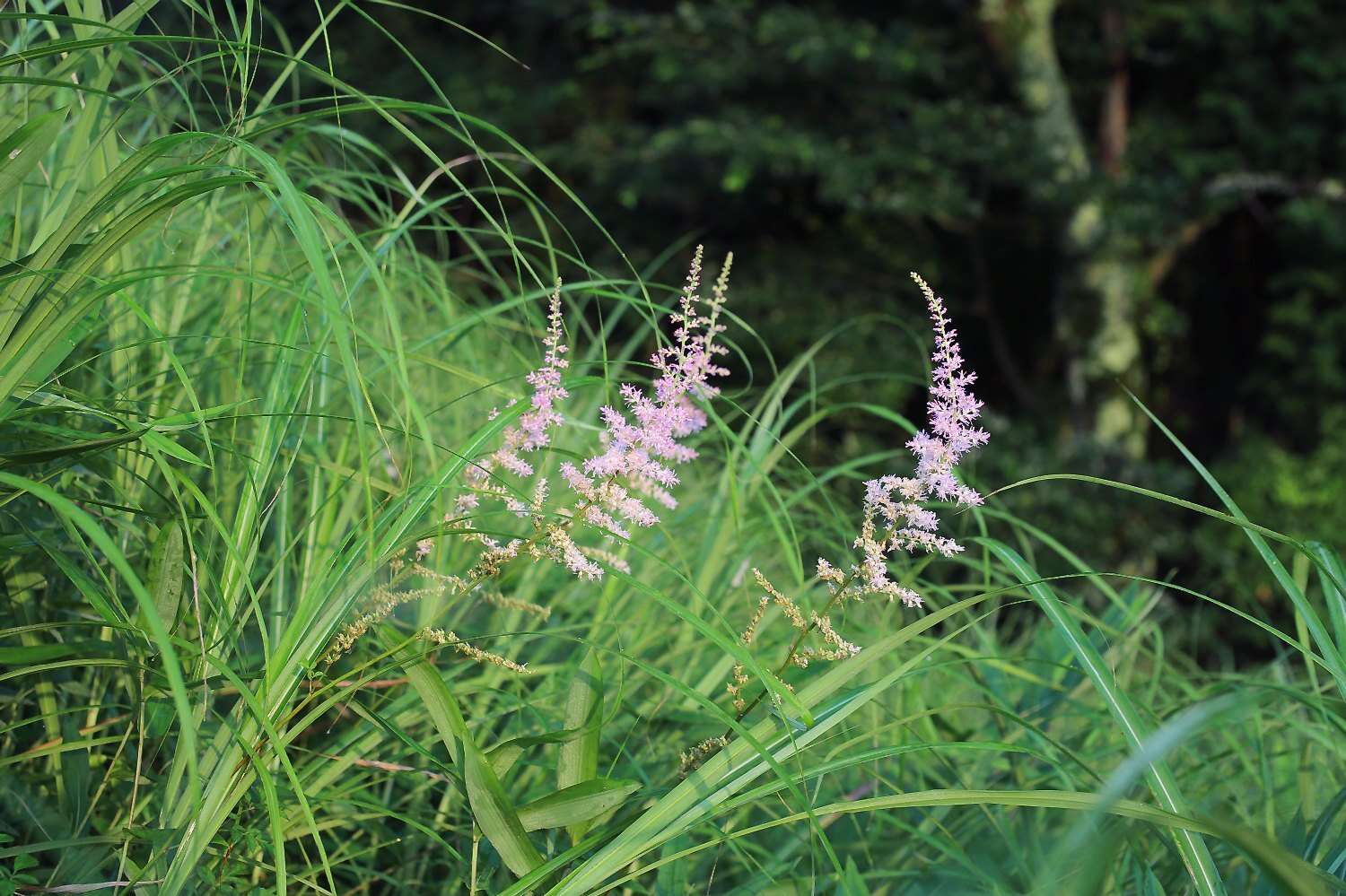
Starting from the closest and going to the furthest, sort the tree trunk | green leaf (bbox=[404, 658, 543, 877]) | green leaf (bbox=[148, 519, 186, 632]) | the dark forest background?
green leaf (bbox=[404, 658, 543, 877]) < green leaf (bbox=[148, 519, 186, 632]) < the dark forest background < the tree trunk

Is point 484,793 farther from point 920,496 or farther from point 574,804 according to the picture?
point 920,496

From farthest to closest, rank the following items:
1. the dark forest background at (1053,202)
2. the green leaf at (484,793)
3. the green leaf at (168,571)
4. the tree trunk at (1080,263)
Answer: the tree trunk at (1080,263) → the dark forest background at (1053,202) → the green leaf at (168,571) → the green leaf at (484,793)

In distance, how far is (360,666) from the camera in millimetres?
889

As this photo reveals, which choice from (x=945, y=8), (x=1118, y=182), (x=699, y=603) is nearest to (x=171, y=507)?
(x=699, y=603)

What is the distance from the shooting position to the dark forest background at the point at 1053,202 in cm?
607

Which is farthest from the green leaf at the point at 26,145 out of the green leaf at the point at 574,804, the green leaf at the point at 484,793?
the green leaf at the point at 574,804

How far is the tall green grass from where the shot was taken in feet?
2.92

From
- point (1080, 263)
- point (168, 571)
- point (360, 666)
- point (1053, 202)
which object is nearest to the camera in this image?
point (360, 666)

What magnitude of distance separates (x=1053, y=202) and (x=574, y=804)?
19.5 feet

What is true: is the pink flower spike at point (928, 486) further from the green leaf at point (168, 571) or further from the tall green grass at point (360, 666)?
the green leaf at point (168, 571)

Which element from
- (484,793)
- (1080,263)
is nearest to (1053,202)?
(1080,263)

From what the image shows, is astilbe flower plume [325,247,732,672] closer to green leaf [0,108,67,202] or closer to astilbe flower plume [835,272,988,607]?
astilbe flower plume [835,272,988,607]

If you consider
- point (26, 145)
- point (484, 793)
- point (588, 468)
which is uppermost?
point (26, 145)

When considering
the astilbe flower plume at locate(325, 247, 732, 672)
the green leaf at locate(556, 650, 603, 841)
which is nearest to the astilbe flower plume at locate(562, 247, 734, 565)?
the astilbe flower plume at locate(325, 247, 732, 672)
